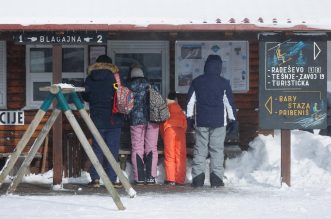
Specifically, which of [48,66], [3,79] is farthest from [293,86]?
[3,79]

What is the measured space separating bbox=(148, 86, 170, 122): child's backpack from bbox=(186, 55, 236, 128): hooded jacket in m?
0.46

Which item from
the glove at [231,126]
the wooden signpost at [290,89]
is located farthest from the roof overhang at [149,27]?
the glove at [231,126]

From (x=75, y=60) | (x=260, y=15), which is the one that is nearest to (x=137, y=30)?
(x=260, y=15)

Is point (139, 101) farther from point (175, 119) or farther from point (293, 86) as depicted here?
point (293, 86)

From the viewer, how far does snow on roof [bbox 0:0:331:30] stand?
12.2 meters

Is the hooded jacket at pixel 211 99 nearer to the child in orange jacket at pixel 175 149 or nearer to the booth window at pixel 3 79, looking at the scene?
the child in orange jacket at pixel 175 149

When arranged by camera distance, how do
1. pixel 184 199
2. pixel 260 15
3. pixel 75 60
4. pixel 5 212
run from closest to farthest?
pixel 5 212 < pixel 184 199 < pixel 260 15 < pixel 75 60

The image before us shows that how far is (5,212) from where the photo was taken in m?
10.2

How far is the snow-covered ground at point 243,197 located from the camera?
10.2m

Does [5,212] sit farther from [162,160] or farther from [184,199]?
[162,160]

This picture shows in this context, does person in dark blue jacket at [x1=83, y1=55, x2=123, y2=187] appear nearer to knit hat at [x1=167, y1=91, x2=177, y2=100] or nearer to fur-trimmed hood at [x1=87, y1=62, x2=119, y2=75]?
fur-trimmed hood at [x1=87, y1=62, x2=119, y2=75]

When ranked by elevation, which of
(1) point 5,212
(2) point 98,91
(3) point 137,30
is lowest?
(1) point 5,212

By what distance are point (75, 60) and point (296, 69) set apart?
3.97 m

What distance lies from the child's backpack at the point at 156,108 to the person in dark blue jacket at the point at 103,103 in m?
0.56
